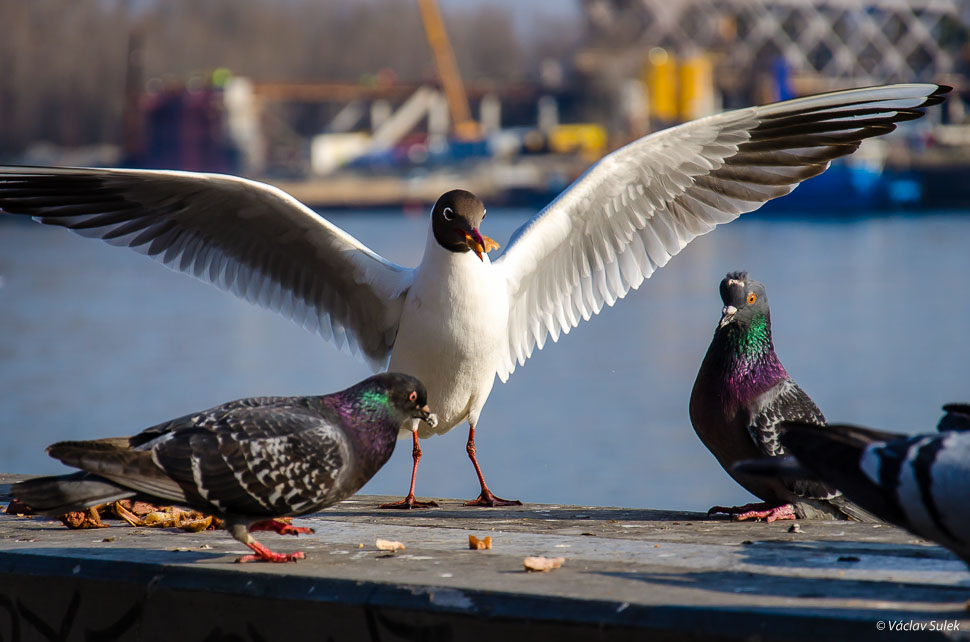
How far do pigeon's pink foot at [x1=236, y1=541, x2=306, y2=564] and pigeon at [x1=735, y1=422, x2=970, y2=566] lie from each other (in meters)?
1.57

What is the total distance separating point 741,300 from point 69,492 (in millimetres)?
2744

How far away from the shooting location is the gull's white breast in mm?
5977

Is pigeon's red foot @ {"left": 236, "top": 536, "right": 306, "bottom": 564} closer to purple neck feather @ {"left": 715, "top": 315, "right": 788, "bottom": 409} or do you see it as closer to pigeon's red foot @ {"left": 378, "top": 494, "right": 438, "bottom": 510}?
pigeon's red foot @ {"left": 378, "top": 494, "right": 438, "bottom": 510}

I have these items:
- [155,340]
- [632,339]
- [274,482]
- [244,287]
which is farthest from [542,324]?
[155,340]

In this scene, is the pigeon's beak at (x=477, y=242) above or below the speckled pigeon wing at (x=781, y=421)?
above

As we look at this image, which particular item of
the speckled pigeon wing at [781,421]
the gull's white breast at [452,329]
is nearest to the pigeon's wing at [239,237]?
the gull's white breast at [452,329]

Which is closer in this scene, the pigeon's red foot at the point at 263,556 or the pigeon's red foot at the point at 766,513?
the pigeon's red foot at the point at 263,556

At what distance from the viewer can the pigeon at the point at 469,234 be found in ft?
19.8

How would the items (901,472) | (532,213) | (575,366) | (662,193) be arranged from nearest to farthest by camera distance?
(901,472) → (662,193) → (575,366) → (532,213)

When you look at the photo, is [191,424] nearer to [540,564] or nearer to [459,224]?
[540,564]

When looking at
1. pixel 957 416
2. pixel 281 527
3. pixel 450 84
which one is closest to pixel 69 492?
pixel 281 527

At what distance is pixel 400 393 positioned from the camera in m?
4.32

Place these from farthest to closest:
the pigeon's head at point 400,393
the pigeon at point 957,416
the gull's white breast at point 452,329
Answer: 1. the gull's white breast at point 452,329
2. the pigeon's head at point 400,393
3. the pigeon at point 957,416

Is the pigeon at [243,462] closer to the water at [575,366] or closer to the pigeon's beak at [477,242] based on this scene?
the pigeon's beak at [477,242]
